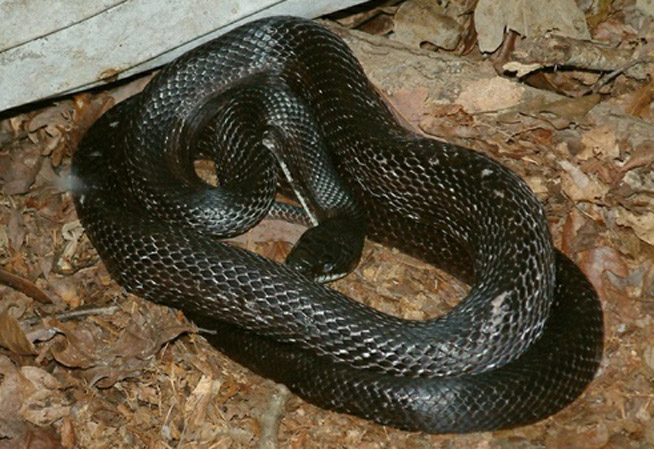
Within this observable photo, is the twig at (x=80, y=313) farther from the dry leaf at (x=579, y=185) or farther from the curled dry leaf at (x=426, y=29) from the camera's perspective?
the dry leaf at (x=579, y=185)

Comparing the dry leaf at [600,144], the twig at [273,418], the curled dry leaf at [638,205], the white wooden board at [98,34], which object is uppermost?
the white wooden board at [98,34]

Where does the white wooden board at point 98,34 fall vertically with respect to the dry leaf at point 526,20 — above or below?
above

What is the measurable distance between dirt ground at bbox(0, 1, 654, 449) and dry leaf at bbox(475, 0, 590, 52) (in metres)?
0.25

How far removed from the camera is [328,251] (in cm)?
815

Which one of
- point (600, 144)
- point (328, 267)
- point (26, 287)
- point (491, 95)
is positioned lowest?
point (328, 267)

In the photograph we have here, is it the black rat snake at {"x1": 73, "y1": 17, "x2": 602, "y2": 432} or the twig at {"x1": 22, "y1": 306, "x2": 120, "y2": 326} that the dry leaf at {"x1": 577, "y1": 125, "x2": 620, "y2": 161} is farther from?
the twig at {"x1": 22, "y1": 306, "x2": 120, "y2": 326}

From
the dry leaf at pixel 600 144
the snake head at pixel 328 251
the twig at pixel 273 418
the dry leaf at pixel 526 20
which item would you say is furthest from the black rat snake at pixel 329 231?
the dry leaf at pixel 526 20

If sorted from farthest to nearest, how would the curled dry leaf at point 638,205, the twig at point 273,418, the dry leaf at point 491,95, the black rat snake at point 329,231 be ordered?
the dry leaf at point 491,95 → the curled dry leaf at point 638,205 → the twig at point 273,418 → the black rat snake at point 329,231

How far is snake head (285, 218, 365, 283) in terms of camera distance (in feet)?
26.6

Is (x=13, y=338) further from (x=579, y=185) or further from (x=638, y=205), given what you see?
(x=638, y=205)

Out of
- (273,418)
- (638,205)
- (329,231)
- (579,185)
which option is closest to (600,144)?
(579,185)

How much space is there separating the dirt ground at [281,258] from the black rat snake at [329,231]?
9.9 inches

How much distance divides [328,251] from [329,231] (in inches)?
9.7

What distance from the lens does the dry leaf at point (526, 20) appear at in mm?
8766
